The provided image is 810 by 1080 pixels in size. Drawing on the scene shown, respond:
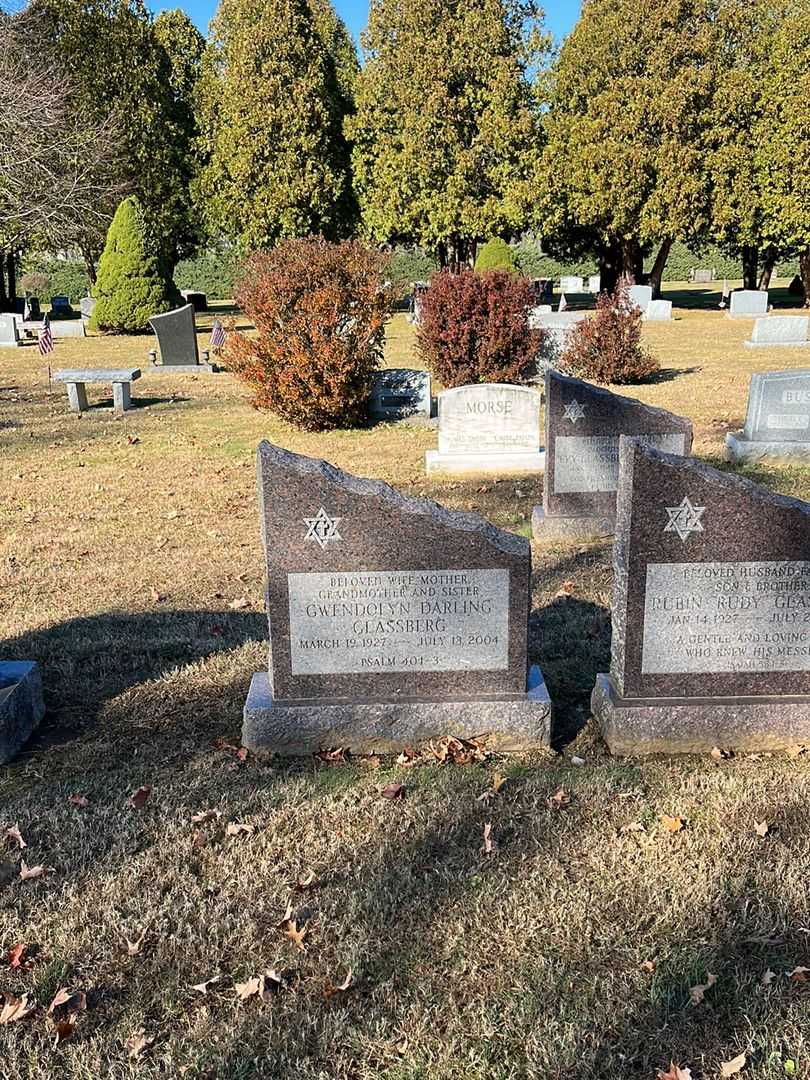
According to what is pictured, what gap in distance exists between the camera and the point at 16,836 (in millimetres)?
3590

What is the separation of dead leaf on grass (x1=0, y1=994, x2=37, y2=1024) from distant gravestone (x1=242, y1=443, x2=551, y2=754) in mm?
1614

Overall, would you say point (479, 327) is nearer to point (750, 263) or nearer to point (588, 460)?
point (588, 460)

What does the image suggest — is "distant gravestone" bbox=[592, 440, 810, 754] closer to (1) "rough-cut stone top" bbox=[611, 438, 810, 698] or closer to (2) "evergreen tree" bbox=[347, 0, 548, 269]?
(1) "rough-cut stone top" bbox=[611, 438, 810, 698]

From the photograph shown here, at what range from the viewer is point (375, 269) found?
42.9ft

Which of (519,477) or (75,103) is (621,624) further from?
(75,103)

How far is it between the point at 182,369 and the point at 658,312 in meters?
18.8

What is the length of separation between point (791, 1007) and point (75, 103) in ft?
123

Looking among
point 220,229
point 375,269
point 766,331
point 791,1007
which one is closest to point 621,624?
point 791,1007

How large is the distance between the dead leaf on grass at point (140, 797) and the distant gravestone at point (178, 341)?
55.6 feet

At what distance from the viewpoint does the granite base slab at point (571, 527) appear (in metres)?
7.78

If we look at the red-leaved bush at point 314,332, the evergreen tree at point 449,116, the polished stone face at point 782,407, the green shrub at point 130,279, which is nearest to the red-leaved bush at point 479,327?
the red-leaved bush at point 314,332

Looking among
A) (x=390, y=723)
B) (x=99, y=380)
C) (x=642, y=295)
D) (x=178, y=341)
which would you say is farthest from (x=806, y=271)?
(x=390, y=723)

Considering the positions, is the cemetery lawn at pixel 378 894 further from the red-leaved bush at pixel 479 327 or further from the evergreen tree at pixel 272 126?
the evergreen tree at pixel 272 126

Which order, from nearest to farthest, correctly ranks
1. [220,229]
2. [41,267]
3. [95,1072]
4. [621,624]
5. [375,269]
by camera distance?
[95,1072] < [621,624] < [375,269] < [220,229] < [41,267]
